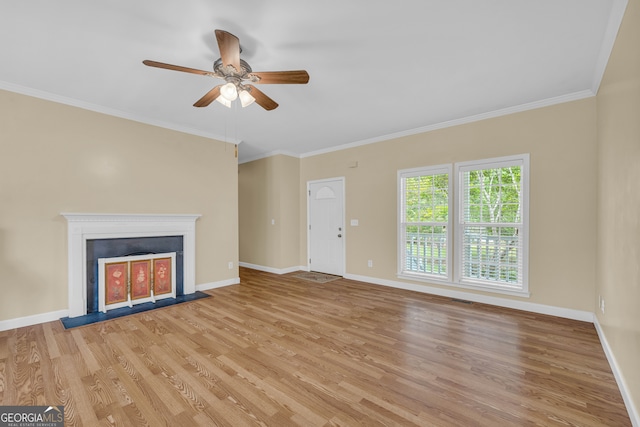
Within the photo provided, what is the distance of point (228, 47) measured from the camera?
198 centimetres

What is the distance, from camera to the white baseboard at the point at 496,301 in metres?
3.28

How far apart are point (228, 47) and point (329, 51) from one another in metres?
0.87

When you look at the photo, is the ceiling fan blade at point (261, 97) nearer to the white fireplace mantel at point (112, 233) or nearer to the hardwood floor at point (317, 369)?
the hardwood floor at point (317, 369)

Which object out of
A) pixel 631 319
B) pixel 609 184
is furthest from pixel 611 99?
pixel 631 319

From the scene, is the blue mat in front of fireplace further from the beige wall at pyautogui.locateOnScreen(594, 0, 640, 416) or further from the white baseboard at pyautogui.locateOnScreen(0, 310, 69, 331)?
the beige wall at pyautogui.locateOnScreen(594, 0, 640, 416)

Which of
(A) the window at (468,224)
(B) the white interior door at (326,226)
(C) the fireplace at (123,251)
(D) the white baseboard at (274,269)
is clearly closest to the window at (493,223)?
(A) the window at (468,224)

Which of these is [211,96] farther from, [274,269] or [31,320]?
[274,269]

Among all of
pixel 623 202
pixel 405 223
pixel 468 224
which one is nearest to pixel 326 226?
pixel 405 223

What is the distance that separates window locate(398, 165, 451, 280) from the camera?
13.9ft

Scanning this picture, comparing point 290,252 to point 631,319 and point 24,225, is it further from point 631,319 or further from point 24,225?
point 631,319

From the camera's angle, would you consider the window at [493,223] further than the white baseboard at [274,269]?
No

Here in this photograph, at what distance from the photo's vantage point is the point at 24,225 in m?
3.11

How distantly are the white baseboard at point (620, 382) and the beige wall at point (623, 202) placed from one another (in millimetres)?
44

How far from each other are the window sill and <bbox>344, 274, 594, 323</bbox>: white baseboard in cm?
8
